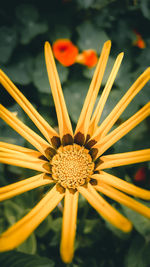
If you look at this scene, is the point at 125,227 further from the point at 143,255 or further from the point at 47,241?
the point at 47,241

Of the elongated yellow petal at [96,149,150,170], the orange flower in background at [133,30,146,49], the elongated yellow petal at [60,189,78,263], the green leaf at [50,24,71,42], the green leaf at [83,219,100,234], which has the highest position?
the green leaf at [50,24,71,42]

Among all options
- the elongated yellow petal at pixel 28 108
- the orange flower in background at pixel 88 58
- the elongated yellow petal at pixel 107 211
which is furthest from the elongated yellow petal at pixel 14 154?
the orange flower in background at pixel 88 58

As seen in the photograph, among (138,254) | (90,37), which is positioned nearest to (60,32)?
(90,37)

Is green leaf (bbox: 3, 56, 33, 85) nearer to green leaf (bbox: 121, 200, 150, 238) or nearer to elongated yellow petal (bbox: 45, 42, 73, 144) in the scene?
elongated yellow petal (bbox: 45, 42, 73, 144)

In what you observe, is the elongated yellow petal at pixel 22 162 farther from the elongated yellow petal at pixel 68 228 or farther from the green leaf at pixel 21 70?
the green leaf at pixel 21 70

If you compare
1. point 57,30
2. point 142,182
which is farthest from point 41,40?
point 142,182

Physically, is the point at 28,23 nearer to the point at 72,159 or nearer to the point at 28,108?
the point at 28,108

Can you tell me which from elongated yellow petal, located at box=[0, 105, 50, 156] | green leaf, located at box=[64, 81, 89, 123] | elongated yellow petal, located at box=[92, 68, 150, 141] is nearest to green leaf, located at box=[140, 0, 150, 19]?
green leaf, located at box=[64, 81, 89, 123]
